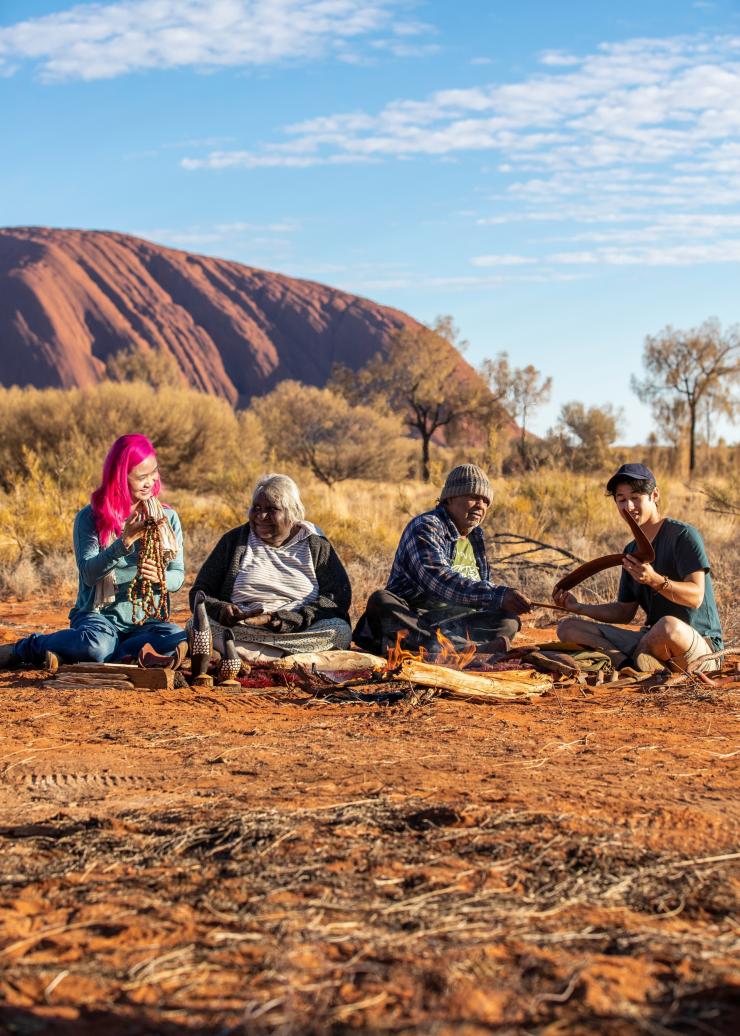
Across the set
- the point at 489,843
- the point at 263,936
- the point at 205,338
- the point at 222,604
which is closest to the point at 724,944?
the point at 489,843

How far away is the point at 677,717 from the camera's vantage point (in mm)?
5363

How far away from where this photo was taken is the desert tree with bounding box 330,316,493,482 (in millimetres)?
39500

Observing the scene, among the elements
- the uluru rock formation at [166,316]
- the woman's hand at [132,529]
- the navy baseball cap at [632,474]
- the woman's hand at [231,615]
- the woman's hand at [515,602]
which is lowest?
the woman's hand at [231,615]

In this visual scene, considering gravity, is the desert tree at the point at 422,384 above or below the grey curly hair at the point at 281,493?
above

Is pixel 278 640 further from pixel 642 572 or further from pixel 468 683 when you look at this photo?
pixel 642 572

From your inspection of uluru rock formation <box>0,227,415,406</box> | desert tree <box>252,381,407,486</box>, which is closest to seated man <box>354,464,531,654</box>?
desert tree <box>252,381,407,486</box>

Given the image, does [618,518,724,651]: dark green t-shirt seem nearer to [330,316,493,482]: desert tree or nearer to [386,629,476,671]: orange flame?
[386,629,476,671]: orange flame

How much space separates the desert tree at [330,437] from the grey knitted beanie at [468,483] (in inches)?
788

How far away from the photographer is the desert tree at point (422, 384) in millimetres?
39500

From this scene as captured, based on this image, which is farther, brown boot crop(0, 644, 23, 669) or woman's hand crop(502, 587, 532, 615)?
brown boot crop(0, 644, 23, 669)

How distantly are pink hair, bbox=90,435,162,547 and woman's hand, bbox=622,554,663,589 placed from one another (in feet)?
9.37

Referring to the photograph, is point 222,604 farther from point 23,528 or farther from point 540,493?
point 540,493

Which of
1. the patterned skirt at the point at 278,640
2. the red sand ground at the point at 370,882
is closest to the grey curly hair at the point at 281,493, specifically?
the patterned skirt at the point at 278,640

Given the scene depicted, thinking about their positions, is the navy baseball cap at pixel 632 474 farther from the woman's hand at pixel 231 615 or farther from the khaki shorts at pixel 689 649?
the woman's hand at pixel 231 615
